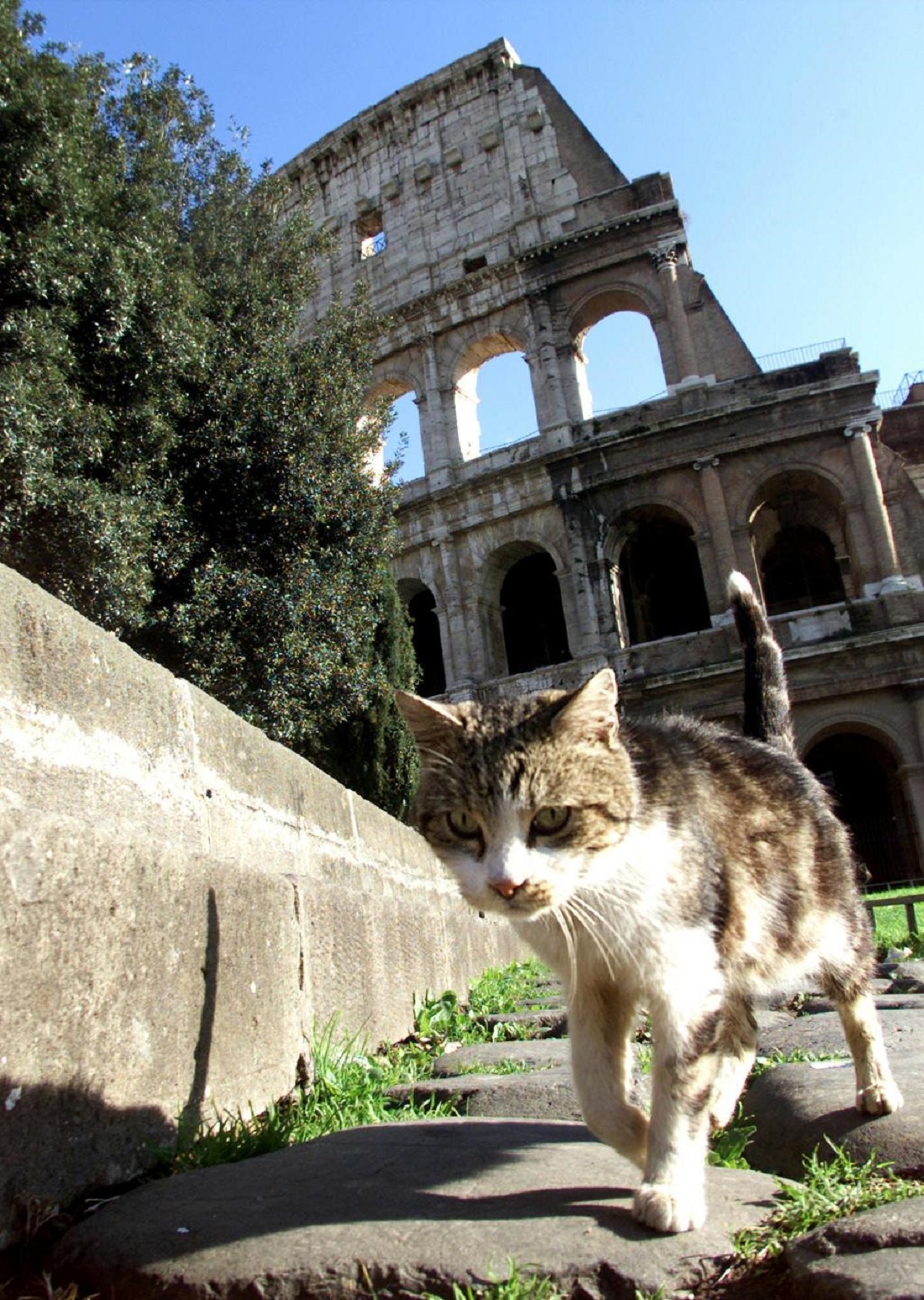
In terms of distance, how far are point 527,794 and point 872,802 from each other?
837 inches

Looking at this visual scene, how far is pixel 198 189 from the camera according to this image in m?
14.5

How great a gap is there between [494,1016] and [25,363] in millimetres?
8230

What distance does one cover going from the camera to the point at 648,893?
1.92 meters

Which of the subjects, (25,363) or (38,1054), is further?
(25,363)

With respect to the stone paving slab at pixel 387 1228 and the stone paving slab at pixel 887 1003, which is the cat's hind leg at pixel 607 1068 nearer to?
the stone paving slab at pixel 387 1228

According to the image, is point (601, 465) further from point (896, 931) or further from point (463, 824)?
point (463, 824)

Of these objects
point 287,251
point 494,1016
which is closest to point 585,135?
point 287,251

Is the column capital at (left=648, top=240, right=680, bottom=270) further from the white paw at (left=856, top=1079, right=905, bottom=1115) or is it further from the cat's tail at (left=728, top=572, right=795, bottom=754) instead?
the white paw at (left=856, top=1079, right=905, bottom=1115)

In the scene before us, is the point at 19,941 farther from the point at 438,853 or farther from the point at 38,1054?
the point at 438,853

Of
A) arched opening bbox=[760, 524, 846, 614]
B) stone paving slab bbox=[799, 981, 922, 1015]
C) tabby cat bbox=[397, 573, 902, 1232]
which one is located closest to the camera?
tabby cat bbox=[397, 573, 902, 1232]

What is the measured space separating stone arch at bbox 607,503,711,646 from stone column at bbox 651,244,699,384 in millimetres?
3353

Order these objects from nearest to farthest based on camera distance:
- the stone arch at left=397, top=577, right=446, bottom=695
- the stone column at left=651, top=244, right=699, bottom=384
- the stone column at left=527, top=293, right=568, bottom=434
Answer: the stone column at left=651, top=244, right=699, bottom=384, the stone column at left=527, top=293, right=568, bottom=434, the stone arch at left=397, top=577, right=446, bottom=695

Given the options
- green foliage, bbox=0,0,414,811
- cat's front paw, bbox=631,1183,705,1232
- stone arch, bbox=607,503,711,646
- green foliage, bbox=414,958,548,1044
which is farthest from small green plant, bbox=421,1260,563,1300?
stone arch, bbox=607,503,711,646

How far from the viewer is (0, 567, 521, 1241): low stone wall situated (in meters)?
1.71
